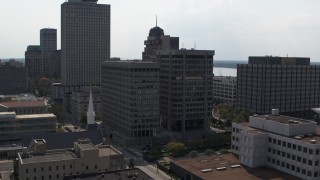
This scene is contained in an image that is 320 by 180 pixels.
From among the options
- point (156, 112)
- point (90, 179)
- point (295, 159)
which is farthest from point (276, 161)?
point (156, 112)

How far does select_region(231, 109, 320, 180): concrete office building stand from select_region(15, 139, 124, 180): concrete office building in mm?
32666

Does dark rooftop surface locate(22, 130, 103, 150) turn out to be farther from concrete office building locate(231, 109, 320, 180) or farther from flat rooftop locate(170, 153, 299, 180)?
concrete office building locate(231, 109, 320, 180)

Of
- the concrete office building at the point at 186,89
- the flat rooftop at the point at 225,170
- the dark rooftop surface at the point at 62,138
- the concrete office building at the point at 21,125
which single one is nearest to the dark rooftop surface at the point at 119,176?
the flat rooftop at the point at 225,170

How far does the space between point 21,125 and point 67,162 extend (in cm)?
6127

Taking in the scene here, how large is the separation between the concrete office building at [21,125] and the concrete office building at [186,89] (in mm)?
45787

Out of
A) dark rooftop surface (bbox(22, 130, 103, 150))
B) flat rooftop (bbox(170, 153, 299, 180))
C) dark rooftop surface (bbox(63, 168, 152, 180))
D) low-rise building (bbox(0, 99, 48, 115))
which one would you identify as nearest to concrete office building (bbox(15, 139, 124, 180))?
dark rooftop surface (bbox(63, 168, 152, 180))

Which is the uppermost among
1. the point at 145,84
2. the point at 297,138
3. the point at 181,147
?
the point at 145,84

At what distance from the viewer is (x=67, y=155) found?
325 ft

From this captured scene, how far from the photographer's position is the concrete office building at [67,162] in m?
91.0

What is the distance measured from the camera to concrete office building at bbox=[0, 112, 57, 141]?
145m

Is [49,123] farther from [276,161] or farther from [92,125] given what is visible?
[276,161]

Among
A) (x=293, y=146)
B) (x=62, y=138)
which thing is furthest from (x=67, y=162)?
(x=293, y=146)

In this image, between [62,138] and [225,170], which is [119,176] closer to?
[225,170]

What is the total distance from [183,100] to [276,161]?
62179 millimetres
